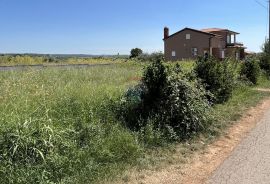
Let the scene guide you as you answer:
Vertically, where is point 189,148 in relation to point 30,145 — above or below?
below

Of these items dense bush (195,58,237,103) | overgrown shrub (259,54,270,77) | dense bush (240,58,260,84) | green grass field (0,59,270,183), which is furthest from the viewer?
overgrown shrub (259,54,270,77)

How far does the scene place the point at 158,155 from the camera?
24.3 feet

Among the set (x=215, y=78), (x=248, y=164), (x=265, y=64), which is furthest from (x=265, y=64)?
(x=248, y=164)

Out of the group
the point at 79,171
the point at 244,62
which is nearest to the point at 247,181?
the point at 79,171

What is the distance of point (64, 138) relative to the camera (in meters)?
6.41

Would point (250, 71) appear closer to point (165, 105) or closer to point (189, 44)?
point (165, 105)

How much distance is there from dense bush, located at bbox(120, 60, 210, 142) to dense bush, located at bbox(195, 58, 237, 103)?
3.81 meters

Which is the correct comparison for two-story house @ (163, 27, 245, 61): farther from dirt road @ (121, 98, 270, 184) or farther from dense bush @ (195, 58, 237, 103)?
dirt road @ (121, 98, 270, 184)

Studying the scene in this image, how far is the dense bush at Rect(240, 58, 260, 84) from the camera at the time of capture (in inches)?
922

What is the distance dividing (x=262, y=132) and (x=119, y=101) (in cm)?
365

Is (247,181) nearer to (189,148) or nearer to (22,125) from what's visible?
(189,148)

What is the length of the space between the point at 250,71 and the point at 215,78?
11171 millimetres

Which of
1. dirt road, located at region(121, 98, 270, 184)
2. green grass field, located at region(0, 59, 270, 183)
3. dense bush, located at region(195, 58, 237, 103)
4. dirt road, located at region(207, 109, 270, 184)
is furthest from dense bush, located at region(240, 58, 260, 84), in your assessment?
green grass field, located at region(0, 59, 270, 183)

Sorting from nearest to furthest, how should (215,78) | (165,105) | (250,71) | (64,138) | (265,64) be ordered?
(64,138) < (165,105) < (215,78) < (250,71) < (265,64)
